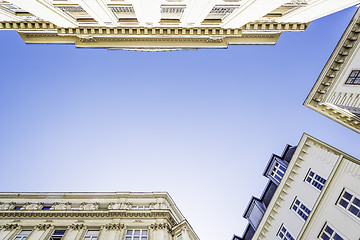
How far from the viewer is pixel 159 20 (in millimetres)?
24094

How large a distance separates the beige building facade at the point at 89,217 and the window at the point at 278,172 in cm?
1262

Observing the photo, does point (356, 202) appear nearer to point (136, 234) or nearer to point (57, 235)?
point (136, 234)

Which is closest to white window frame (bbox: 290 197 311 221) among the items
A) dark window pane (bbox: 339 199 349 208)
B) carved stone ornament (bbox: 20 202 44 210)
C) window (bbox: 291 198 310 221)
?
window (bbox: 291 198 310 221)

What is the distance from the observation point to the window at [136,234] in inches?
982

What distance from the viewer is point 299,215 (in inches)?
→ 880

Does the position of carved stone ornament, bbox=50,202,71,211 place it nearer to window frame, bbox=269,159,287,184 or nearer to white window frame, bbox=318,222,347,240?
window frame, bbox=269,159,287,184

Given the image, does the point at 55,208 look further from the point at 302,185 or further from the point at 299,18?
the point at 299,18

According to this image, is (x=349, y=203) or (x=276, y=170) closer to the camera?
(x=349, y=203)

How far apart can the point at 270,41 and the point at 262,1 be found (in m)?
14.7

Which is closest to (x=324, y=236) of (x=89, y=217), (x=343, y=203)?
(x=343, y=203)

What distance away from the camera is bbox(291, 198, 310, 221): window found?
2171 centimetres

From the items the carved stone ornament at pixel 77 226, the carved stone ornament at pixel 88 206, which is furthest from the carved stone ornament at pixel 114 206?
the carved stone ornament at pixel 77 226

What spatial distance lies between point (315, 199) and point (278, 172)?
7830mm

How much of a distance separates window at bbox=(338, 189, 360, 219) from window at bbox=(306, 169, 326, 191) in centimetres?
225
